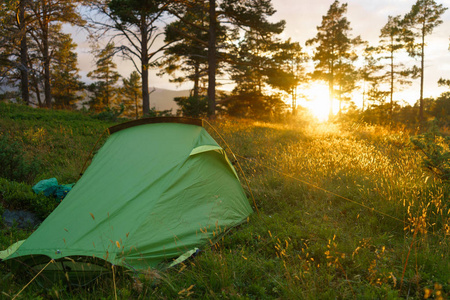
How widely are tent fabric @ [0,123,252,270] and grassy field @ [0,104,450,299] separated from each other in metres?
0.27

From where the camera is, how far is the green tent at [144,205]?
2727 millimetres

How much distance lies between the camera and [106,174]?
3654 mm

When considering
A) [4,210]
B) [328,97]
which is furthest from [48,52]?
[328,97]

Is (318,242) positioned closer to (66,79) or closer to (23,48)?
(23,48)

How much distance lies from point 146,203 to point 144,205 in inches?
1.3

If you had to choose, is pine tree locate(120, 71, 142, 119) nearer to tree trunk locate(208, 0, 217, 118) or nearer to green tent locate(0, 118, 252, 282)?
tree trunk locate(208, 0, 217, 118)

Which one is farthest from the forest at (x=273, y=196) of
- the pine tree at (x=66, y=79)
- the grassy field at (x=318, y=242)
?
the pine tree at (x=66, y=79)

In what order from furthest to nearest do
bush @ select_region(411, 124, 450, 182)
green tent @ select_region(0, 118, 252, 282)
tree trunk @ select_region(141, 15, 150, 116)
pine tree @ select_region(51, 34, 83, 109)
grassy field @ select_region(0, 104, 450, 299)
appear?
1. pine tree @ select_region(51, 34, 83, 109)
2. tree trunk @ select_region(141, 15, 150, 116)
3. bush @ select_region(411, 124, 450, 182)
4. green tent @ select_region(0, 118, 252, 282)
5. grassy field @ select_region(0, 104, 450, 299)

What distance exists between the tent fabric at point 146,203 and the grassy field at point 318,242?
0.27m

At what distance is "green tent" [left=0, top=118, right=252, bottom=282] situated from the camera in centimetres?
273

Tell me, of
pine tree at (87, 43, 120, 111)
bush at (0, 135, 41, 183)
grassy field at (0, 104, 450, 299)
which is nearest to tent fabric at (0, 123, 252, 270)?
grassy field at (0, 104, 450, 299)

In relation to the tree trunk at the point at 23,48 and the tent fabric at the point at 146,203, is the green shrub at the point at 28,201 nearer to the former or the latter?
the tent fabric at the point at 146,203

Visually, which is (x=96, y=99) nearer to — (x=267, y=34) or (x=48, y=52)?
(x=48, y=52)

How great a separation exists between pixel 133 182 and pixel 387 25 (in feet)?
96.7
